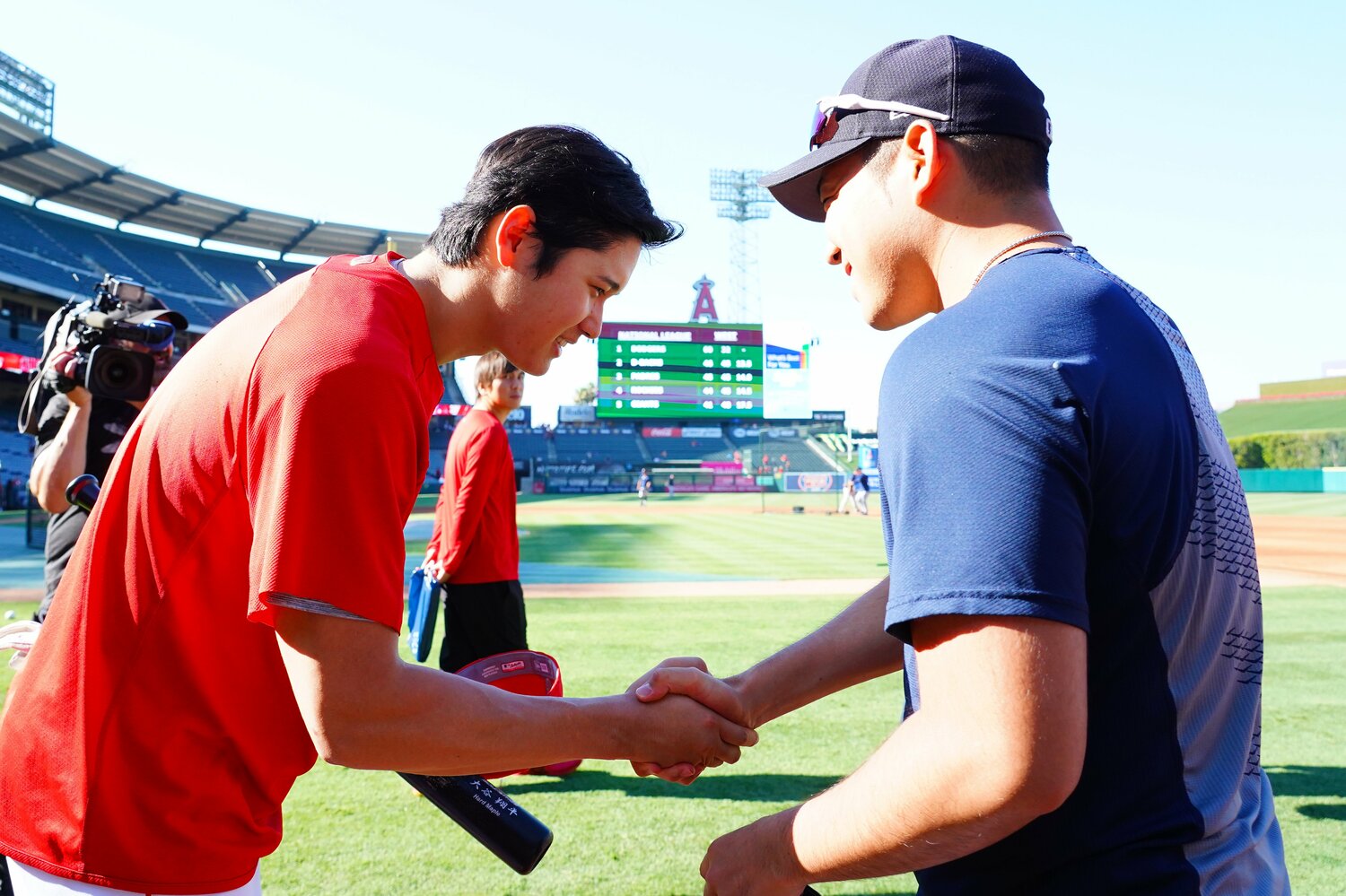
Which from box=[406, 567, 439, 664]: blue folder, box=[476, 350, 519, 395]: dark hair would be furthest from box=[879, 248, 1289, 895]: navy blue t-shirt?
box=[406, 567, 439, 664]: blue folder

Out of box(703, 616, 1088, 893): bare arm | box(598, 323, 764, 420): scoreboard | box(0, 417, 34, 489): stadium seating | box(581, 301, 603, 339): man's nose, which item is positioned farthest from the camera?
box(598, 323, 764, 420): scoreboard

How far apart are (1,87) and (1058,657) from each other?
2396 inches

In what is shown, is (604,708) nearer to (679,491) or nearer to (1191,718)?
(1191,718)

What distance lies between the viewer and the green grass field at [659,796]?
13.4ft

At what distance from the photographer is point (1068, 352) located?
1.15 metres

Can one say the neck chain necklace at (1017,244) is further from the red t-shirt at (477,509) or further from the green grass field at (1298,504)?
the green grass field at (1298,504)

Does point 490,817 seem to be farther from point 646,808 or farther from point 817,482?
point 817,482

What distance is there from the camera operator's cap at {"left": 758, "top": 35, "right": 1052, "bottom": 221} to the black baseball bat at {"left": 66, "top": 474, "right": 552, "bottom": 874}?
1.43 metres

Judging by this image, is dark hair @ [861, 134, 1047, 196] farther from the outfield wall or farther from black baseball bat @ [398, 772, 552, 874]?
the outfield wall

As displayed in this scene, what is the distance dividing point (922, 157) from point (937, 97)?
0.09m

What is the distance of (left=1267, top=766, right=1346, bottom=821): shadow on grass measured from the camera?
4.78 meters

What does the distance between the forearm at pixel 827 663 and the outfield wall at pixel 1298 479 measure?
150ft

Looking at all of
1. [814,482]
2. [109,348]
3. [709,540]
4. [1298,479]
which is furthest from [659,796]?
[814,482]

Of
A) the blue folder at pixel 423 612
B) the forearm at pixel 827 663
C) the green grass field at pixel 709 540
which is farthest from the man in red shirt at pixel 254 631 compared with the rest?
the green grass field at pixel 709 540
